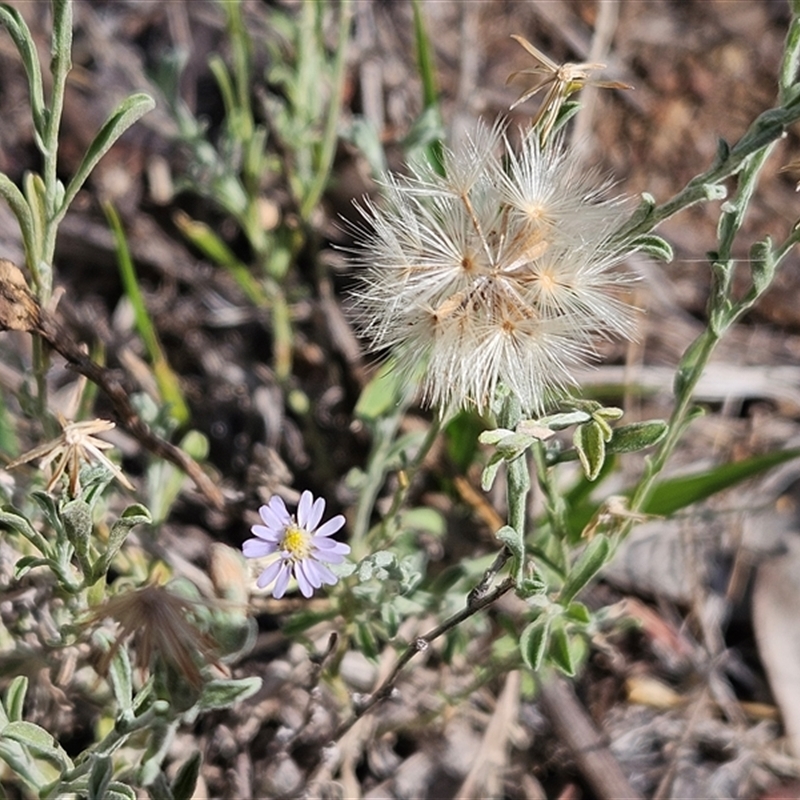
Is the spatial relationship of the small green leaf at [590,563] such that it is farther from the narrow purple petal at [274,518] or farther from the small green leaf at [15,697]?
the small green leaf at [15,697]

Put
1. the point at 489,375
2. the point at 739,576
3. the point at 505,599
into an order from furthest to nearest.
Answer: the point at 739,576 → the point at 505,599 → the point at 489,375

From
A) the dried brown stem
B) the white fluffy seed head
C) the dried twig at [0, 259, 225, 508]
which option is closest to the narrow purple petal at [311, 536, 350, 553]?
the dried brown stem

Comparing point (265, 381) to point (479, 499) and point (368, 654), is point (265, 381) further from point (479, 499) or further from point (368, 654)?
point (368, 654)

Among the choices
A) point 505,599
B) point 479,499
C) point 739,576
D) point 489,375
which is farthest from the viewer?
point 739,576

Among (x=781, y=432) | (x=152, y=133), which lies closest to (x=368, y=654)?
(x=781, y=432)

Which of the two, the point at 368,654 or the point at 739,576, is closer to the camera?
the point at 368,654

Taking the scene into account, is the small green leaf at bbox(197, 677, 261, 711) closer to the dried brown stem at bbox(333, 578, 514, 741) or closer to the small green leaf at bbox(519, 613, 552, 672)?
the dried brown stem at bbox(333, 578, 514, 741)

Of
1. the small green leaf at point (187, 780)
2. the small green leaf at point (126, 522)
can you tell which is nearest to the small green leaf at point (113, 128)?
the small green leaf at point (126, 522)

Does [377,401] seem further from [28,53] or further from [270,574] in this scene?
[28,53]
